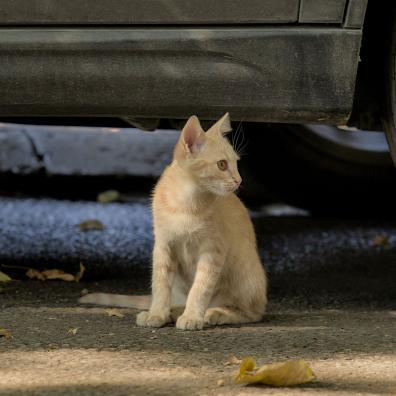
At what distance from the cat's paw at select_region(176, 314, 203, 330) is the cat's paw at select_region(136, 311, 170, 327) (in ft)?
0.22

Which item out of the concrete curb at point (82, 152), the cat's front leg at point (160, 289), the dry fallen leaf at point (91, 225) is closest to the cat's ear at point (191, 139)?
the cat's front leg at point (160, 289)

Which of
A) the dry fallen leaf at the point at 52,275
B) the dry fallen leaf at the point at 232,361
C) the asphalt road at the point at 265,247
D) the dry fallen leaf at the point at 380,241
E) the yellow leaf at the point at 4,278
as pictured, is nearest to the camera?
the dry fallen leaf at the point at 232,361

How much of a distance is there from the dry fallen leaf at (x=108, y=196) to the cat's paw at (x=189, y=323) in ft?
9.98

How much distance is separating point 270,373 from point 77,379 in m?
0.53

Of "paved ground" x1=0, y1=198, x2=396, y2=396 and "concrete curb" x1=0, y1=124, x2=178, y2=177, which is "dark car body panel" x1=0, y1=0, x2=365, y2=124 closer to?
"paved ground" x1=0, y1=198, x2=396, y2=396

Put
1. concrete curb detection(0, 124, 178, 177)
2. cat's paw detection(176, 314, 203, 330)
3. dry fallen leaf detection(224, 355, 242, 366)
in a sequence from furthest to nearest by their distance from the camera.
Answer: concrete curb detection(0, 124, 178, 177), cat's paw detection(176, 314, 203, 330), dry fallen leaf detection(224, 355, 242, 366)

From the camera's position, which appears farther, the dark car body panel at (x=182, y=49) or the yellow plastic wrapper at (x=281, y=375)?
the dark car body panel at (x=182, y=49)

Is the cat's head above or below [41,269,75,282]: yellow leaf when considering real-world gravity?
above

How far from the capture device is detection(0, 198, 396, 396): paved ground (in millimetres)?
2734

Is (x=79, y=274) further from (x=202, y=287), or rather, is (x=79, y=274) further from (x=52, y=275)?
(x=202, y=287)

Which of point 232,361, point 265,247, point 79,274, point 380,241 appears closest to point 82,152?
point 265,247

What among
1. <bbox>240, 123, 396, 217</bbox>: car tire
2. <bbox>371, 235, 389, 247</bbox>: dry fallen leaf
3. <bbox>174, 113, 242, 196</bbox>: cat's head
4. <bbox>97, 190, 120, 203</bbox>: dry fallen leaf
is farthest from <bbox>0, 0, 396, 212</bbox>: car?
<bbox>97, 190, 120, 203</bbox>: dry fallen leaf

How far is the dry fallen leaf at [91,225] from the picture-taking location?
18.6 ft

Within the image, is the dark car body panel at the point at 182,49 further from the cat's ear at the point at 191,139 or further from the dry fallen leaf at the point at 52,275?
the dry fallen leaf at the point at 52,275
